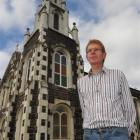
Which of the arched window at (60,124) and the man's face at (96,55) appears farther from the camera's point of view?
the arched window at (60,124)

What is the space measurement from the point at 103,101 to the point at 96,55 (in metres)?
0.79

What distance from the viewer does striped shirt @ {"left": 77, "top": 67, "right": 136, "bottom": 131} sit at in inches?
125

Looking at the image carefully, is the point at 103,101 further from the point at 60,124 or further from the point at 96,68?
the point at 60,124

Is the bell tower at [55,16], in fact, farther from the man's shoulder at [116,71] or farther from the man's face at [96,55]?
the man's shoulder at [116,71]

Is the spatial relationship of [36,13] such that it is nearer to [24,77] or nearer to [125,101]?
[24,77]

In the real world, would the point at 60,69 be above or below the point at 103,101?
above

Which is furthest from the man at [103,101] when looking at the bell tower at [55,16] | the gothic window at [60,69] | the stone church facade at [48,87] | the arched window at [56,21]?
the arched window at [56,21]

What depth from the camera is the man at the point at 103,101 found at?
3098 mm

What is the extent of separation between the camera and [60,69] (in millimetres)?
16875

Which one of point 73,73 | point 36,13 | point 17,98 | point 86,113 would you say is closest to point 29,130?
point 17,98

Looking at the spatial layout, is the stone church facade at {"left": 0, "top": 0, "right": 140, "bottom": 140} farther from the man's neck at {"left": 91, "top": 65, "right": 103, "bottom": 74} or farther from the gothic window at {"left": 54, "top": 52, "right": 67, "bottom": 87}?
the man's neck at {"left": 91, "top": 65, "right": 103, "bottom": 74}

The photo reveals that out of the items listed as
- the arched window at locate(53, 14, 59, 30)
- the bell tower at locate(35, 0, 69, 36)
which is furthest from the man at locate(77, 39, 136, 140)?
the arched window at locate(53, 14, 59, 30)

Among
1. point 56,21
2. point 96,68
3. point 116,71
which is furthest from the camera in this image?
Result: point 56,21

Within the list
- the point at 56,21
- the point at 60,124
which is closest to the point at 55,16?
the point at 56,21
